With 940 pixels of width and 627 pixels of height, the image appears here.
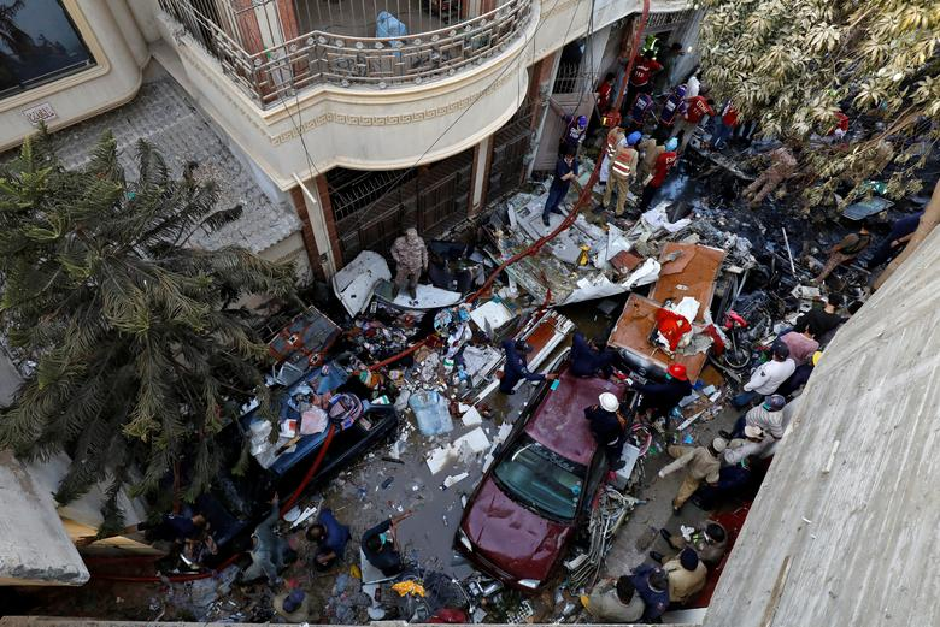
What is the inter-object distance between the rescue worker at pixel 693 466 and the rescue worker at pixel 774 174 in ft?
17.2

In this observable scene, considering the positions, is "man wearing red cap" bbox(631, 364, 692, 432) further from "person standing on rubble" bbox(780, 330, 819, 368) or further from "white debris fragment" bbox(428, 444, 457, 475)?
"white debris fragment" bbox(428, 444, 457, 475)

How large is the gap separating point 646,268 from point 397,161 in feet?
14.0

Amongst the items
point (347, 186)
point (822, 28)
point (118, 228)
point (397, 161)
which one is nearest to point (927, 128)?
point (822, 28)

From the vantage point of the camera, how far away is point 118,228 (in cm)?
441

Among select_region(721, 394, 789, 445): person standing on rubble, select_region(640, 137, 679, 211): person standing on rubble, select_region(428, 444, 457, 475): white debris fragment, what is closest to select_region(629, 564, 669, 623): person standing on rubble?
select_region(721, 394, 789, 445): person standing on rubble

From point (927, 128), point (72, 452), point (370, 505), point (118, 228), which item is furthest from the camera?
point (927, 128)

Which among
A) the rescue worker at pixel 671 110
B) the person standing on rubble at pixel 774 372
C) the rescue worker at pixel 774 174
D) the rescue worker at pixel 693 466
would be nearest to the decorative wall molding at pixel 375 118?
the person standing on rubble at pixel 774 372

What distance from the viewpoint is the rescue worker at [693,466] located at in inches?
259

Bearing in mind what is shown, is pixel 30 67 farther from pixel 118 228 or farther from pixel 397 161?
pixel 397 161

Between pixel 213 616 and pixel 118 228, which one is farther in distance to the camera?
pixel 213 616

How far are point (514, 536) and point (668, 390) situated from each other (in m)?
2.72

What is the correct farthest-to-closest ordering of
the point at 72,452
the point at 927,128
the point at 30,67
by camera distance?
the point at 927,128, the point at 30,67, the point at 72,452

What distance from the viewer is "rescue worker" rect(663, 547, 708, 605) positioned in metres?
5.70

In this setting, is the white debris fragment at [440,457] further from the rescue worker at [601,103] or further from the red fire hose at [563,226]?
the rescue worker at [601,103]
